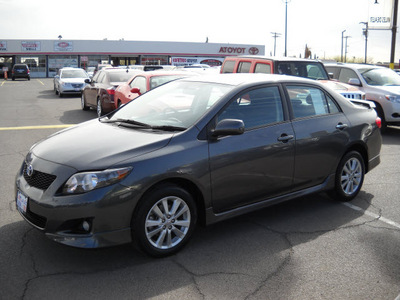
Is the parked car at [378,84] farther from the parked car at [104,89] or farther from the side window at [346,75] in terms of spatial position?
the parked car at [104,89]

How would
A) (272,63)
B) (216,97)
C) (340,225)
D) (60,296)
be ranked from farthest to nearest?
(272,63) < (340,225) < (216,97) < (60,296)

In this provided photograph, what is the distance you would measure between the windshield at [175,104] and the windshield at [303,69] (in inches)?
219

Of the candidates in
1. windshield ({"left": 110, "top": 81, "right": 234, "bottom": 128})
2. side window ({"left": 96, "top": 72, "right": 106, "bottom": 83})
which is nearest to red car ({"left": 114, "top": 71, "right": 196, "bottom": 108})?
side window ({"left": 96, "top": 72, "right": 106, "bottom": 83})

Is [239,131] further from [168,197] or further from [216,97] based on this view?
[168,197]

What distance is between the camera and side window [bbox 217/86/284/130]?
4.56 meters

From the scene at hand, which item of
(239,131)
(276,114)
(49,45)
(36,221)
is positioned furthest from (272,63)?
(49,45)

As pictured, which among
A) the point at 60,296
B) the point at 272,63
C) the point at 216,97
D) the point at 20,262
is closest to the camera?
the point at 60,296

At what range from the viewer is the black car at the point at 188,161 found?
3705 millimetres

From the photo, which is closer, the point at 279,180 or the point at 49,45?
the point at 279,180

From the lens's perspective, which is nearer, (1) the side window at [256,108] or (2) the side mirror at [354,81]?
(1) the side window at [256,108]

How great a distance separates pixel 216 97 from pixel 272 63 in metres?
6.08

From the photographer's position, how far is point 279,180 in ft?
15.8

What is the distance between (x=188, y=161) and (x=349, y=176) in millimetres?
2569

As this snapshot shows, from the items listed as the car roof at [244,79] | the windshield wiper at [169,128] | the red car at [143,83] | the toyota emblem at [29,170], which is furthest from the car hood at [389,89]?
the toyota emblem at [29,170]
